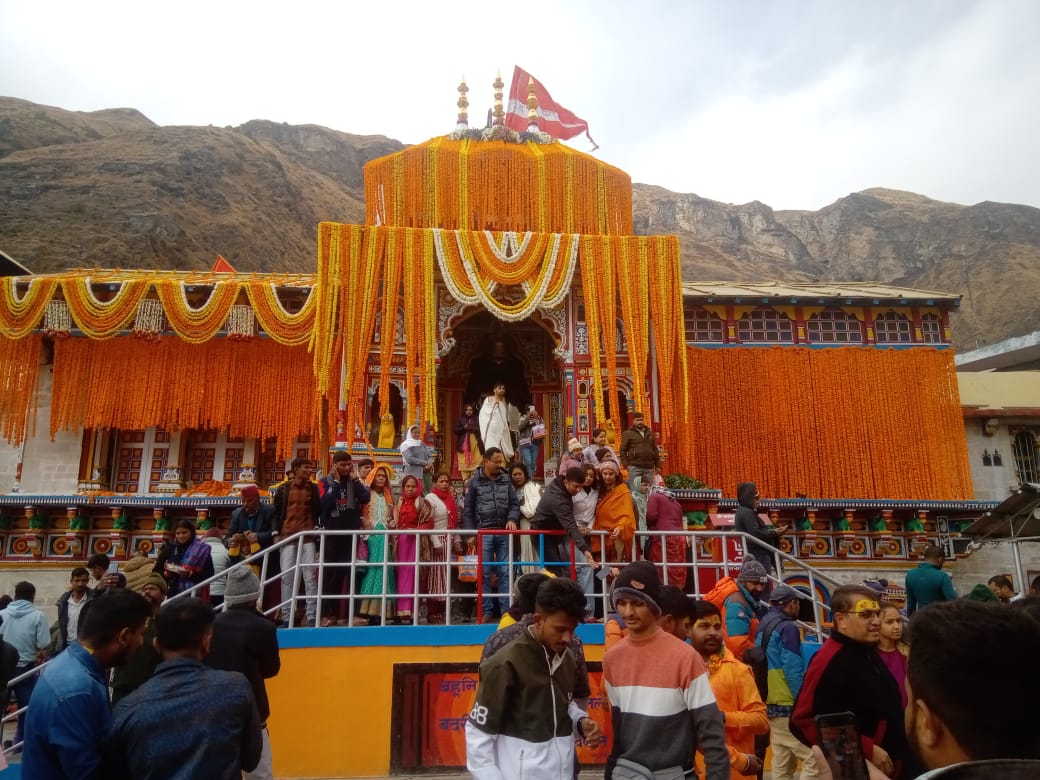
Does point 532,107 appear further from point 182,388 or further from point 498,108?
point 182,388

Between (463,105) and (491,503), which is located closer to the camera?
(491,503)

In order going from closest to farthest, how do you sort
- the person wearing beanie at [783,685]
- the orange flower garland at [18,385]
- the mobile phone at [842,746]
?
the mobile phone at [842,746], the person wearing beanie at [783,685], the orange flower garland at [18,385]

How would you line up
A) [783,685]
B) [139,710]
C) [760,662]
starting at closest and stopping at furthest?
[139,710]
[783,685]
[760,662]

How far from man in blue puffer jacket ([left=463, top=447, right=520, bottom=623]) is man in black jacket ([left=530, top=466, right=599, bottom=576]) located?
0.39 metres

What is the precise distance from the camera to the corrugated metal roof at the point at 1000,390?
16922mm

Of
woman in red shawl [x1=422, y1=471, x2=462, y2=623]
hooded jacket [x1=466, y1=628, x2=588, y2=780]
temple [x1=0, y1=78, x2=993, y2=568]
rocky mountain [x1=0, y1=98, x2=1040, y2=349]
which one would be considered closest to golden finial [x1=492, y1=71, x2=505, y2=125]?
temple [x1=0, y1=78, x2=993, y2=568]

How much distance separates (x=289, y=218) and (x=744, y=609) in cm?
4873

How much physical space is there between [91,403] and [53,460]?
4.54 feet

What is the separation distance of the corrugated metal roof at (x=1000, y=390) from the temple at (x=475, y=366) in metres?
1.72

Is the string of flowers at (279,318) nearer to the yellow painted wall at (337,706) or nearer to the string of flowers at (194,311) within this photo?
the string of flowers at (194,311)

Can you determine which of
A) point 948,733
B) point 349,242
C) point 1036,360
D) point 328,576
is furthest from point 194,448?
point 1036,360

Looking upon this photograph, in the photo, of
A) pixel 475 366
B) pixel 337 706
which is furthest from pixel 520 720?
pixel 475 366

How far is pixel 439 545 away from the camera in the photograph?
28.6 feet

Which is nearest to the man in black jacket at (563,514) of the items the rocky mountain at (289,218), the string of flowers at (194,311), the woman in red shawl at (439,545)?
the woman in red shawl at (439,545)
